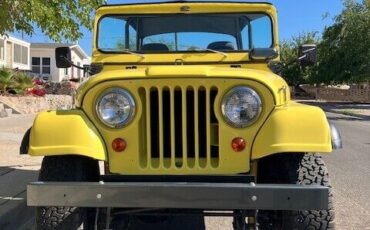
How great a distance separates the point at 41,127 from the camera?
410cm

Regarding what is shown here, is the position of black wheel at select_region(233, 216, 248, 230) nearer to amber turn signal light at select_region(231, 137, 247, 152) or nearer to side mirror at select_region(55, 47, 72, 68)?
amber turn signal light at select_region(231, 137, 247, 152)

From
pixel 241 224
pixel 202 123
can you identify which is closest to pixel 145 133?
pixel 202 123

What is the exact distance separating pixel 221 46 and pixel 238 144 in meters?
1.82

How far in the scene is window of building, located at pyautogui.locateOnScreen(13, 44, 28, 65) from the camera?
53906 millimetres

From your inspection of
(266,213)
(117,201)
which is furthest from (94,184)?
(266,213)

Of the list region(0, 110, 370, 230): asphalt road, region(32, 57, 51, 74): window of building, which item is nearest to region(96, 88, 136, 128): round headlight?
region(0, 110, 370, 230): asphalt road

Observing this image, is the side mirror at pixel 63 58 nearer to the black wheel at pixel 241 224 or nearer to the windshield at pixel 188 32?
the windshield at pixel 188 32

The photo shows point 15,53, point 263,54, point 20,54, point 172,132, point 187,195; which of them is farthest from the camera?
point 20,54

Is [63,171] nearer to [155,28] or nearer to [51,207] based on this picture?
[51,207]

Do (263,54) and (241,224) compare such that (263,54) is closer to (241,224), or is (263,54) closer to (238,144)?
(238,144)

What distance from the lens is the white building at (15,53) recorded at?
162 ft

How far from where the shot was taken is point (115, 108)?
4141 mm

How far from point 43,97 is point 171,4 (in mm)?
21359

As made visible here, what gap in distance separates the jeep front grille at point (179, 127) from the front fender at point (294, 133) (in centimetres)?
37
